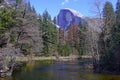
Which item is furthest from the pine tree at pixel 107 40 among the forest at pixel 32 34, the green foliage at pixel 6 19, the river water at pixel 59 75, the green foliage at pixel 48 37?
the green foliage at pixel 48 37

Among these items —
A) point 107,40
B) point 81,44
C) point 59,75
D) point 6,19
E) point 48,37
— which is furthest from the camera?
point 81,44

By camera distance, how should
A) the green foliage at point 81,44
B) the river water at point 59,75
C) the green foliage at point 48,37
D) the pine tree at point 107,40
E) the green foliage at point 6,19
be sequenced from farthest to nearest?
the green foliage at point 81,44
the green foliage at point 48,37
the pine tree at point 107,40
the green foliage at point 6,19
the river water at point 59,75

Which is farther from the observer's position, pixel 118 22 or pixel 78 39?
pixel 78 39

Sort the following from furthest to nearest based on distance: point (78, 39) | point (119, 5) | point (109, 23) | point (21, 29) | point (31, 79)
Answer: point (78, 39) → point (109, 23) → point (119, 5) → point (21, 29) → point (31, 79)

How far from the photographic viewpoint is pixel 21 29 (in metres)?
41.5

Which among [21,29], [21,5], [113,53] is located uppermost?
[21,5]

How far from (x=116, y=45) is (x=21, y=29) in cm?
1314

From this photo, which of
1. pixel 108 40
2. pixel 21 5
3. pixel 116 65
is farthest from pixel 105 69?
pixel 21 5

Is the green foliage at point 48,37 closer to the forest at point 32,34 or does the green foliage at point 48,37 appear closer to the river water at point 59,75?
the forest at point 32,34

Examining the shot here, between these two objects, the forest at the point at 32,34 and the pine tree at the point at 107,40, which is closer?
the forest at the point at 32,34

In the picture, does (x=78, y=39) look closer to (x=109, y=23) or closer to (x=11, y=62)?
(x=109, y=23)

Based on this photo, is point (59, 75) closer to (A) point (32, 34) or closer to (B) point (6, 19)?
(A) point (32, 34)

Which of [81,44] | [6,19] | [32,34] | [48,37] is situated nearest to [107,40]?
[32,34]

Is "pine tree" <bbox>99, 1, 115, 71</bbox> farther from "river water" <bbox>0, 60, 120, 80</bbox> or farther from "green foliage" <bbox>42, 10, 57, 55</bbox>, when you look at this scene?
"green foliage" <bbox>42, 10, 57, 55</bbox>
